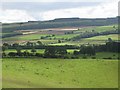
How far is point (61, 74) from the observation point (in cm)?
6544

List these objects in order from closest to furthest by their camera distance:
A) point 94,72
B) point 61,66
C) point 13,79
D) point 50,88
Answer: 1. point 50,88
2. point 13,79
3. point 94,72
4. point 61,66

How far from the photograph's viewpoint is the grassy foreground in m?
51.4

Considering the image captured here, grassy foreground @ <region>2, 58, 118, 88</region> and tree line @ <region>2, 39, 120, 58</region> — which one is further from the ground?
tree line @ <region>2, 39, 120, 58</region>

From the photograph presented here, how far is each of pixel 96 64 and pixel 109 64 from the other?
120 inches

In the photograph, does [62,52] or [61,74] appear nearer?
[61,74]

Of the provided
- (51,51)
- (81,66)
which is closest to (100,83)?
(81,66)

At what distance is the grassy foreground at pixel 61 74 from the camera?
169ft

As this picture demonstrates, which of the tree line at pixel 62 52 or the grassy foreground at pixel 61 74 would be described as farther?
the tree line at pixel 62 52

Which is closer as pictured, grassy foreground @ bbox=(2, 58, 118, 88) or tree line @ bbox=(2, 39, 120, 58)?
grassy foreground @ bbox=(2, 58, 118, 88)

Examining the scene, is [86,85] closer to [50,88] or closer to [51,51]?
[50,88]

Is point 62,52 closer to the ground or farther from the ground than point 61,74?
farther from the ground

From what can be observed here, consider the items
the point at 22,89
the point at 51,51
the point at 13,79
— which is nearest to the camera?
the point at 22,89

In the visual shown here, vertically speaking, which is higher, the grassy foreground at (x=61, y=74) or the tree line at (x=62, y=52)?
the tree line at (x=62, y=52)

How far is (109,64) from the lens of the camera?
255 feet
